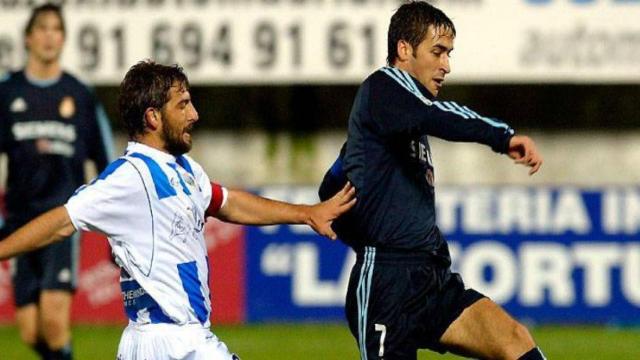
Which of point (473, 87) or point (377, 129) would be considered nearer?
point (377, 129)

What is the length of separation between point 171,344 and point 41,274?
3.50 m

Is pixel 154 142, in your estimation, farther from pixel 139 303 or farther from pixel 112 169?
pixel 139 303

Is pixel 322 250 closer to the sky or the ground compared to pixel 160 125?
closer to the ground

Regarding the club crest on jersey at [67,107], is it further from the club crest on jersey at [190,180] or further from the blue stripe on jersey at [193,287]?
the blue stripe on jersey at [193,287]

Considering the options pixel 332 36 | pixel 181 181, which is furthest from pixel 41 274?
pixel 332 36

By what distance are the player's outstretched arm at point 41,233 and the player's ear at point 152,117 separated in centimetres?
45

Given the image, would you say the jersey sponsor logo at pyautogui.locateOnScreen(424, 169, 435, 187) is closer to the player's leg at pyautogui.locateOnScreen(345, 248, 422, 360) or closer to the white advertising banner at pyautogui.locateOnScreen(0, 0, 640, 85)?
the player's leg at pyautogui.locateOnScreen(345, 248, 422, 360)

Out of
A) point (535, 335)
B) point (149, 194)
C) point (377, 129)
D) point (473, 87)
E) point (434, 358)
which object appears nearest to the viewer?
point (149, 194)

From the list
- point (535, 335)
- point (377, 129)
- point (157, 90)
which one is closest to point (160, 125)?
point (157, 90)

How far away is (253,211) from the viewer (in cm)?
626

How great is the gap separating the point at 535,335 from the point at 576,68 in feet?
11.4

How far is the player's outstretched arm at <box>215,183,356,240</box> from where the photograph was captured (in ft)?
20.0

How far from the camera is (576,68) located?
15586mm

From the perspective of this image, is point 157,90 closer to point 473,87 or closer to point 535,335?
point 535,335
